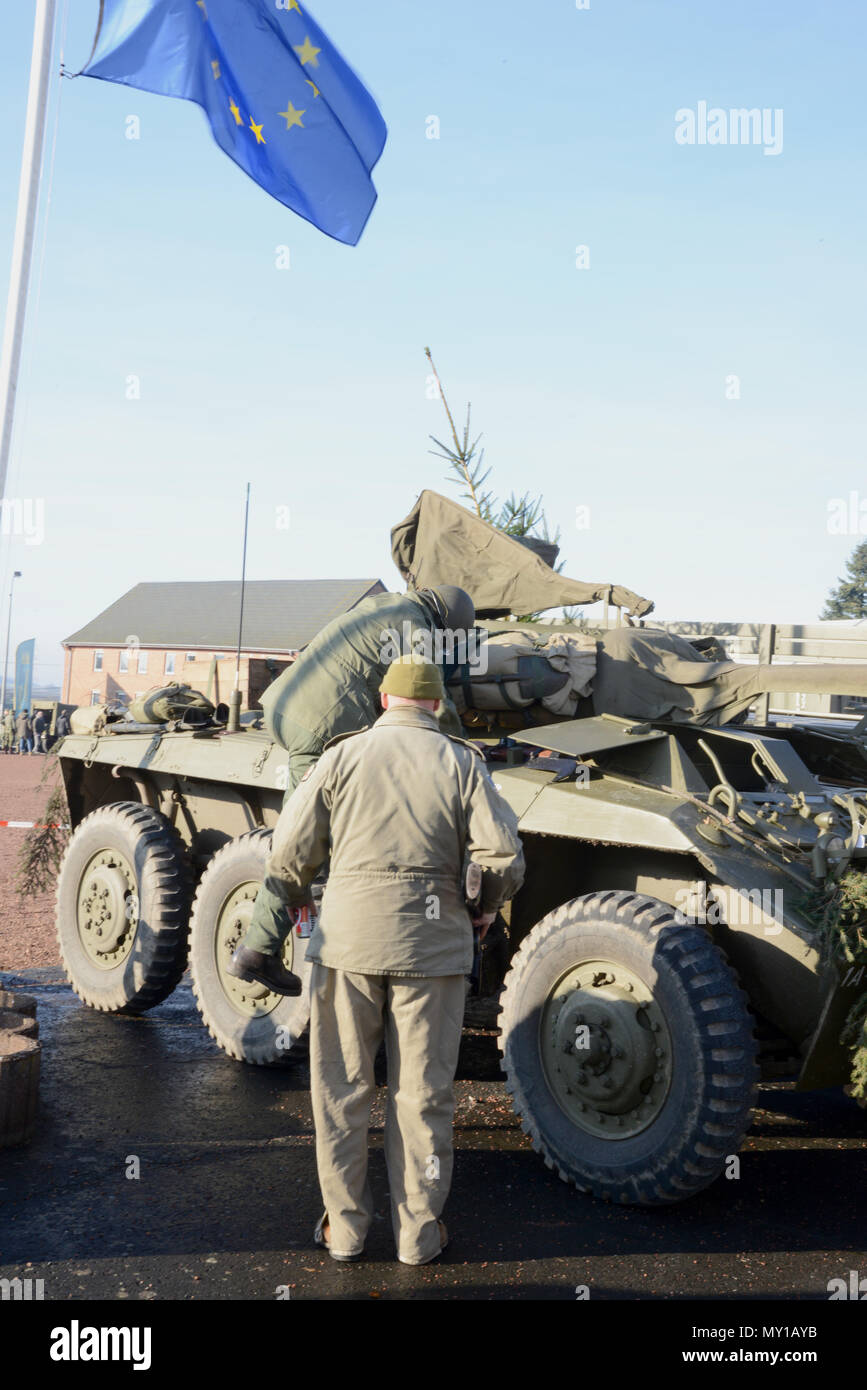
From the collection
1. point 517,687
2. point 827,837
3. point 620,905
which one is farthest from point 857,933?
point 517,687

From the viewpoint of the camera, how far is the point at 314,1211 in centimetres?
443

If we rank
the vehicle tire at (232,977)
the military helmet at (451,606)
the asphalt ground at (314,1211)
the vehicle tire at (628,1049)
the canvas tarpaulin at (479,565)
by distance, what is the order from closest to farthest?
the asphalt ground at (314,1211) < the vehicle tire at (628,1049) < the military helmet at (451,606) < the vehicle tire at (232,977) < the canvas tarpaulin at (479,565)

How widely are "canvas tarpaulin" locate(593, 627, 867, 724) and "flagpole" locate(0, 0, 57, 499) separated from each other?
318cm

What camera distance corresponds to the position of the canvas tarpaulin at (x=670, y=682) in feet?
19.4

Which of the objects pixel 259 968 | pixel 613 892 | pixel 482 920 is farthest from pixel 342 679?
pixel 482 920

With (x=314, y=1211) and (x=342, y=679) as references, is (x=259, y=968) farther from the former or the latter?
(x=342, y=679)

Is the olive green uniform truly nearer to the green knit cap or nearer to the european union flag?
the green knit cap

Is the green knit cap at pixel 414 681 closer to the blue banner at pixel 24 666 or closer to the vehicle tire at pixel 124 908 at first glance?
the vehicle tire at pixel 124 908

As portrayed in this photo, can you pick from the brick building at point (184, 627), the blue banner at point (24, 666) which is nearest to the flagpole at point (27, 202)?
the blue banner at point (24, 666)

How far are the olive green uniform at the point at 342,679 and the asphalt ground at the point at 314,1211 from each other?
42.9 inches

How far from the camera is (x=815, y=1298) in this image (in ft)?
12.6

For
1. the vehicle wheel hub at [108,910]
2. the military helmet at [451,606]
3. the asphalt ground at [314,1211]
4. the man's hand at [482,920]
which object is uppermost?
the military helmet at [451,606]

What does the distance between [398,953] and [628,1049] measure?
3.78 feet

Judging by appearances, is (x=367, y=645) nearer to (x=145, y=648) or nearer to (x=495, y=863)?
(x=495, y=863)
